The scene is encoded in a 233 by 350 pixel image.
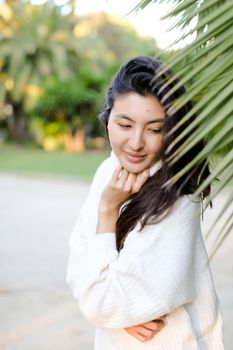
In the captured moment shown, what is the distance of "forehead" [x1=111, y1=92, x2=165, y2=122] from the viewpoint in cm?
126

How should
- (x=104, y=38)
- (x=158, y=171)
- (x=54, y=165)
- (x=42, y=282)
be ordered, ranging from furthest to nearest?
(x=104, y=38) < (x=54, y=165) < (x=42, y=282) < (x=158, y=171)

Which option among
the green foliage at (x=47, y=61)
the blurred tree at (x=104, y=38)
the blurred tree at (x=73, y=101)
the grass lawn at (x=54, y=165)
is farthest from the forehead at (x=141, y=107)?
the green foliage at (x=47, y=61)

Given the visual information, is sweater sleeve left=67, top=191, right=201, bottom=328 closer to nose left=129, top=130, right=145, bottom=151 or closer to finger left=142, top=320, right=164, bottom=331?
finger left=142, top=320, right=164, bottom=331

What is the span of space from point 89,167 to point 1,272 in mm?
10789

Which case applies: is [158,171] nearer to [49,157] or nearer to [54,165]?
[54,165]

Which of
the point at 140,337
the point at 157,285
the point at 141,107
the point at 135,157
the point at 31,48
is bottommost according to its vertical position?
the point at 140,337

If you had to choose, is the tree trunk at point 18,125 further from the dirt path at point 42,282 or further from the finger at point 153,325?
the finger at point 153,325

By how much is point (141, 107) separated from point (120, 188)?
185mm

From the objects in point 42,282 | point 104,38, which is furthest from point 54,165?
point 104,38

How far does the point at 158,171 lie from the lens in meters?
1.27

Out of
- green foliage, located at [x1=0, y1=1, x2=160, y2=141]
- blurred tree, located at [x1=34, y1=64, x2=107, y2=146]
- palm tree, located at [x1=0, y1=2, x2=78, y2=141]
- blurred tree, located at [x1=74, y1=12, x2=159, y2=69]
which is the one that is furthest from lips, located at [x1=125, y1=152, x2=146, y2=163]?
palm tree, located at [x1=0, y1=2, x2=78, y2=141]

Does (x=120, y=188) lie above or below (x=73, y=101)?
below

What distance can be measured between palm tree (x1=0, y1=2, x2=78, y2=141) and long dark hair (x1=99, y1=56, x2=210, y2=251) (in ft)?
81.3

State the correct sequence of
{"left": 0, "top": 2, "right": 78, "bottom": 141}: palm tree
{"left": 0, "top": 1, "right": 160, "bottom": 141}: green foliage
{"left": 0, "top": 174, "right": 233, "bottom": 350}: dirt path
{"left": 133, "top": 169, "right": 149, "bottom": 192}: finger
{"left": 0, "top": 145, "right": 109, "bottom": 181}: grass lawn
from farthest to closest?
1. {"left": 0, "top": 2, "right": 78, "bottom": 141}: palm tree
2. {"left": 0, "top": 1, "right": 160, "bottom": 141}: green foliage
3. {"left": 0, "top": 145, "right": 109, "bottom": 181}: grass lawn
4. {"left": 0, "top": 174, "right": 233, "bottom": 350}: dirt path
5. {"left": 133, "top": 169, "right": 149, "bottom": 192}: finger
